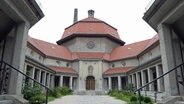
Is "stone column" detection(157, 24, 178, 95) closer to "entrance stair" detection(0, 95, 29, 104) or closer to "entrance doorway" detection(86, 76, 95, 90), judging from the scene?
"entrance stair" detection(0, 95, 29, 104)

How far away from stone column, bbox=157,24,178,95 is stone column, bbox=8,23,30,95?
487 centimetres

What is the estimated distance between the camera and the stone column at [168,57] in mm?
5352

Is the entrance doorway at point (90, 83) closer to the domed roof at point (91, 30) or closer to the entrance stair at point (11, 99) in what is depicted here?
the domed roof at point (91, 30)

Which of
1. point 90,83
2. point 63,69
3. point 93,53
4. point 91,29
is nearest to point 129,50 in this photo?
point 93,53

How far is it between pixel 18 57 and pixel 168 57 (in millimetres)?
5016

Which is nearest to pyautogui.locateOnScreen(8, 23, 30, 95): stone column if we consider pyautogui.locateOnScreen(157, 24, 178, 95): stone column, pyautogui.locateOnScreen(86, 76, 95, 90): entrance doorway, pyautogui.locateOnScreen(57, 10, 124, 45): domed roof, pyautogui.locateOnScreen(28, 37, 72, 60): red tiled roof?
Answer: pyautogui.locateOnScreen(157, 24, 178, 95): stone column

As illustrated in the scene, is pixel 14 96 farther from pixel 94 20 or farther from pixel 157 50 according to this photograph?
pixel 94 20

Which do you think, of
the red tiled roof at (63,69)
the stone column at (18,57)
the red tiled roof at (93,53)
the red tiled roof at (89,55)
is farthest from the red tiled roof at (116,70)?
the stone column at (18,57)

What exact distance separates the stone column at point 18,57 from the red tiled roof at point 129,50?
25.8m

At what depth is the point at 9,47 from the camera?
5949 mm

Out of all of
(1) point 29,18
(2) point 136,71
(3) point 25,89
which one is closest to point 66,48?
(2) point 136,71

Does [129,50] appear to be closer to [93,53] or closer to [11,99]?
[93,53]

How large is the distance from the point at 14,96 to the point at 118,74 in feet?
84.5

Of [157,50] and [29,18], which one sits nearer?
[29,18]
